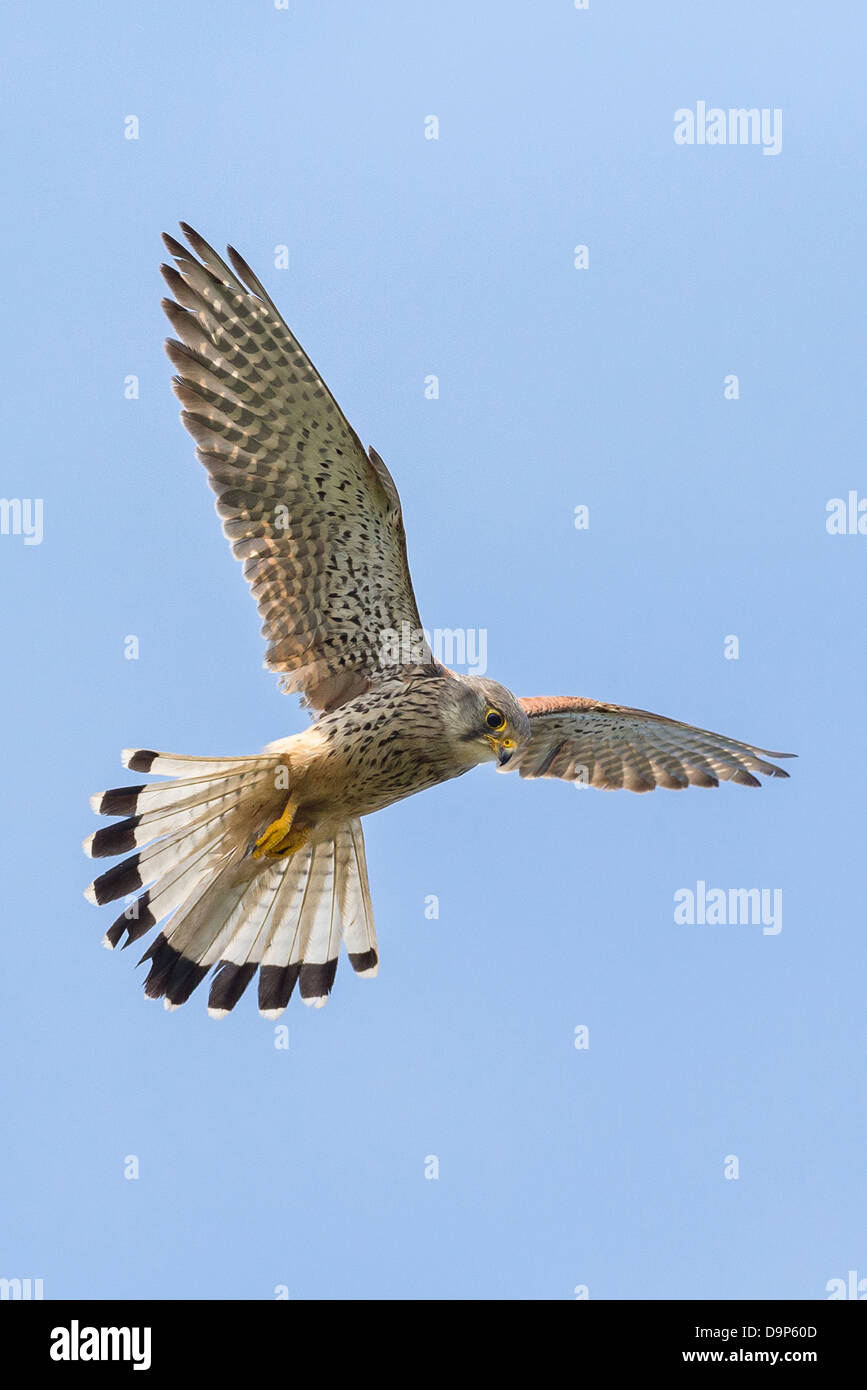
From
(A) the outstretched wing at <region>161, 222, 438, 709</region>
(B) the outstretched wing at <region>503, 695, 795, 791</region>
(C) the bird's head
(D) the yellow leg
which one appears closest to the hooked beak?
(C) the bird's head

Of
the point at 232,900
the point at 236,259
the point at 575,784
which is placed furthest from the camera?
the point at 575,784

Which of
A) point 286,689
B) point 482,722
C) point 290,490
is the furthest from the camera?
point 286,689

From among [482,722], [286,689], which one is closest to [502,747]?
[482,722]

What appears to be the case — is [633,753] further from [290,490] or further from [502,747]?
[290,490]

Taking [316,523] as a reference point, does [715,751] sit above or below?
below
